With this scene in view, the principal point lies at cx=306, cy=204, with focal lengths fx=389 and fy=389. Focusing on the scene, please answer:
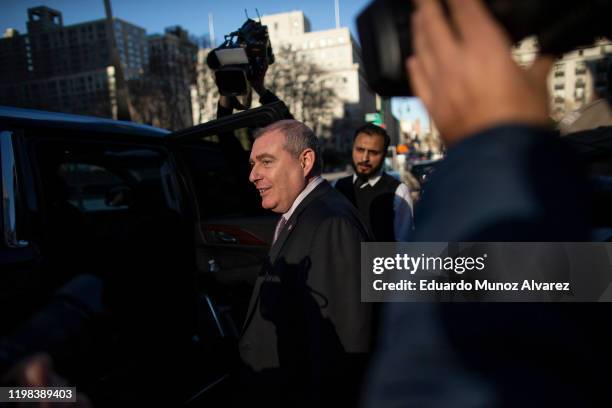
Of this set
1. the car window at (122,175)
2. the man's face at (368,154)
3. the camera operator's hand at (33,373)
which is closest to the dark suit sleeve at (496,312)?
the camera operator's hand at (33,373)

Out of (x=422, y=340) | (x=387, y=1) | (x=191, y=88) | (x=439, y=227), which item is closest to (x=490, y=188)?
(x=439, y=227)

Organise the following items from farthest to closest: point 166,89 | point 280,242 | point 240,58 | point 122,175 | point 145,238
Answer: point 166,89, point 122,175, point 240,58, point 145,238, point 280,242

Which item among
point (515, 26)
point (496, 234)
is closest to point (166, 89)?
point (515, 26)

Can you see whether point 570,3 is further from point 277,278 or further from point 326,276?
point 277,278

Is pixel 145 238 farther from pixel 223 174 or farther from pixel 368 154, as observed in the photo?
pixel 368 154

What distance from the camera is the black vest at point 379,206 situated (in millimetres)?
3328

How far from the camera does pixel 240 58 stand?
9.09ft

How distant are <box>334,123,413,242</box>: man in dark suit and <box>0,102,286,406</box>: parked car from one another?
0.91m

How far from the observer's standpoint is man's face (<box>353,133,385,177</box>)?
139 inches

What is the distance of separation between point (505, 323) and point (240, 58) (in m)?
2.70

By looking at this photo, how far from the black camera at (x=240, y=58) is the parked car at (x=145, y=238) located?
44 centimetres

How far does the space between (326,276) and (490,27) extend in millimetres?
1270

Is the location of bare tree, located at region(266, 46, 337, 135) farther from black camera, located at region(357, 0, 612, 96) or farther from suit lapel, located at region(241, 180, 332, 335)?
black camera, located at region(357, 0, 612, 96)

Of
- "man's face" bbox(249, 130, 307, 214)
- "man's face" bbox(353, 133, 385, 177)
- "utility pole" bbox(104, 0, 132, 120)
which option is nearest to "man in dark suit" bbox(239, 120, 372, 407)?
"man's face" bbox(249, 130, 307, 214)
